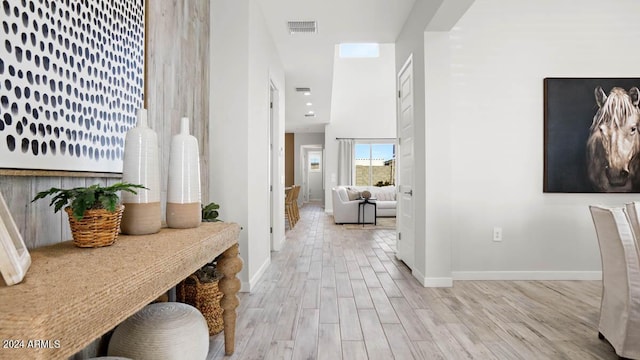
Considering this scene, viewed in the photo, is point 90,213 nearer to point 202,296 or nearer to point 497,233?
point 202,296

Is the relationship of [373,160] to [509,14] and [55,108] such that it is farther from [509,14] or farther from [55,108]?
[55,108]

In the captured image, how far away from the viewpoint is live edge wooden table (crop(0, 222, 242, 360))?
1.71 ft

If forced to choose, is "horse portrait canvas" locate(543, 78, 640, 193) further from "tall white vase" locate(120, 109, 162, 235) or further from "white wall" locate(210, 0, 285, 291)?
"tall white vase" locate(120, 109, 162, 235)

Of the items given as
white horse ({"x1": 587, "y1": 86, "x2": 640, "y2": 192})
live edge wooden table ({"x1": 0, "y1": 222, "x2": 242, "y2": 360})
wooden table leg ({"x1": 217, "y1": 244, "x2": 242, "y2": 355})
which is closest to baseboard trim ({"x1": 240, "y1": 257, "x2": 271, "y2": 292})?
wooden table leg ({"x1": 217, "y1": 244, "x2": 242, "y2": 355})

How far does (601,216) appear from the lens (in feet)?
6.21

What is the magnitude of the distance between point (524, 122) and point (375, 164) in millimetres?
7944

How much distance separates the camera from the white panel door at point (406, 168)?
11.3ft

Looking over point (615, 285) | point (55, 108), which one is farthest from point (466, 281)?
point (55, 108)

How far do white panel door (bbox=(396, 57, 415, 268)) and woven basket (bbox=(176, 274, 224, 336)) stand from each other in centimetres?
209

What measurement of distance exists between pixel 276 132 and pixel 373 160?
6935 mm

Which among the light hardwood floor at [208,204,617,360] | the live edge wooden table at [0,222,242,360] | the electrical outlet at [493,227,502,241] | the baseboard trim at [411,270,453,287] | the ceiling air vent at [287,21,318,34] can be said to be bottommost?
the light hardwood floor at [208,204,617,360]

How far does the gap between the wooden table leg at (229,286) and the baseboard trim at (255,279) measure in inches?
31.7

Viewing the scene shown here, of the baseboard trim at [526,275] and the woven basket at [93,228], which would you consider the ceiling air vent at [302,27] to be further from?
the woven basket at [93,228]

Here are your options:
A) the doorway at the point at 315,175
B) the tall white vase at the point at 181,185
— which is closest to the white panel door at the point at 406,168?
the tall white vase at the point at 181,185
